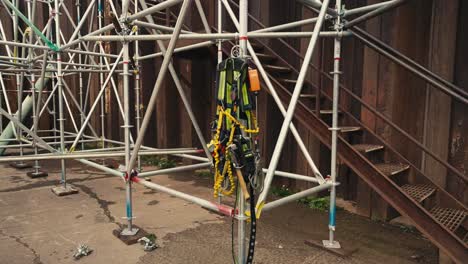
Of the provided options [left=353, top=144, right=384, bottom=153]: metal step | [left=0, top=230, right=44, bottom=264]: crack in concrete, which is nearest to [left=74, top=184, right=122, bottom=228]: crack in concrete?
[left=0, top=230, right=44, bottom=264]: crack in concrete

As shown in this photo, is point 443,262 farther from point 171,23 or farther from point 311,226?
point 171,23

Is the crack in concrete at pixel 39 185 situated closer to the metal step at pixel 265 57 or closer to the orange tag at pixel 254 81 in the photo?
the metal step at pixel 265 57

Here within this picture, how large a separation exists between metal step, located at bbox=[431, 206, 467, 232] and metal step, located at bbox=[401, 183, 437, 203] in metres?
0.21

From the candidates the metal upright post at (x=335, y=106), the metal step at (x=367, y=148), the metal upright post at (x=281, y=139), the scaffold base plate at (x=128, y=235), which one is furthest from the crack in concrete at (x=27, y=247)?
the metal step at (x=367, y=148)

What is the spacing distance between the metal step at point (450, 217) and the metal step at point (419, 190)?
0.21 meters

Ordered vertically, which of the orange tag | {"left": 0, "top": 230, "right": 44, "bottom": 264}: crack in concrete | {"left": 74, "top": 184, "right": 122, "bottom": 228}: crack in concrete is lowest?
{"left": 74, "top": 184, "right": 122, "bottom": 228}: crack in concrete

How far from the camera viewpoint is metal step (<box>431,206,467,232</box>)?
3.67 metres

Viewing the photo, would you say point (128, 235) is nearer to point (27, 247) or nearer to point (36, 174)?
point (27, 247)

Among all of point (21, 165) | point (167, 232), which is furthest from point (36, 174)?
point (167, 232)

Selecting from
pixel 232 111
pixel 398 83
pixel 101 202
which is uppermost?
pixel 398 83

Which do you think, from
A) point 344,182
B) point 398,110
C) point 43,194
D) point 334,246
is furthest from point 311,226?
point 43,194

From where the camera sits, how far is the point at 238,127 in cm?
267

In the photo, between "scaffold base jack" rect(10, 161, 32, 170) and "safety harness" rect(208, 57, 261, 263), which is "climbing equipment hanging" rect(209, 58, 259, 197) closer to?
"safety harness" rect(208, 57, 261, 263)

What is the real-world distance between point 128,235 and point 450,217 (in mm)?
3815
